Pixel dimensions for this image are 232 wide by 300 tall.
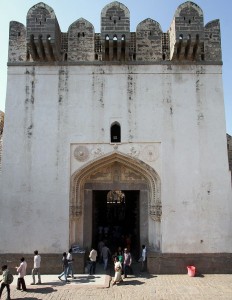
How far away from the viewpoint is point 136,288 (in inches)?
345

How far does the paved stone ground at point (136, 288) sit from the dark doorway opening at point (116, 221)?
2329mm

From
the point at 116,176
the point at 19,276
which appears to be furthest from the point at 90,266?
the point at 116,176

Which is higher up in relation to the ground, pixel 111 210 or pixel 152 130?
pixel 152 130

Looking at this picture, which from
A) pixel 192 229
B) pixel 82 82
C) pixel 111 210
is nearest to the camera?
pixel 192 229

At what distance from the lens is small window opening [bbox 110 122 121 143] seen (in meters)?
11.2

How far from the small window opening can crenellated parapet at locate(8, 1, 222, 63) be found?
246 cm

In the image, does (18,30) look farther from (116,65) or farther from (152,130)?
(152,130)

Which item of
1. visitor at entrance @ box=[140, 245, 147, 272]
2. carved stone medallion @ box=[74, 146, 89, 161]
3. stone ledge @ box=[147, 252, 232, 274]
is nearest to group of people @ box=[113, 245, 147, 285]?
visitor at entrance @ box=[140, 245, 147, 272]

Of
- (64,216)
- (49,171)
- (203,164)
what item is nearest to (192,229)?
(203,164)

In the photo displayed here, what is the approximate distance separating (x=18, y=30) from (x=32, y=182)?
5.79m

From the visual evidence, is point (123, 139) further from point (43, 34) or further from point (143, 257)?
point (43, 34)

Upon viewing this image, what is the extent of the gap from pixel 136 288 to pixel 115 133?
521 centimetres

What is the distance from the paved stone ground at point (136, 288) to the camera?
8070mm

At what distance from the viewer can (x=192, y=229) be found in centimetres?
1050
